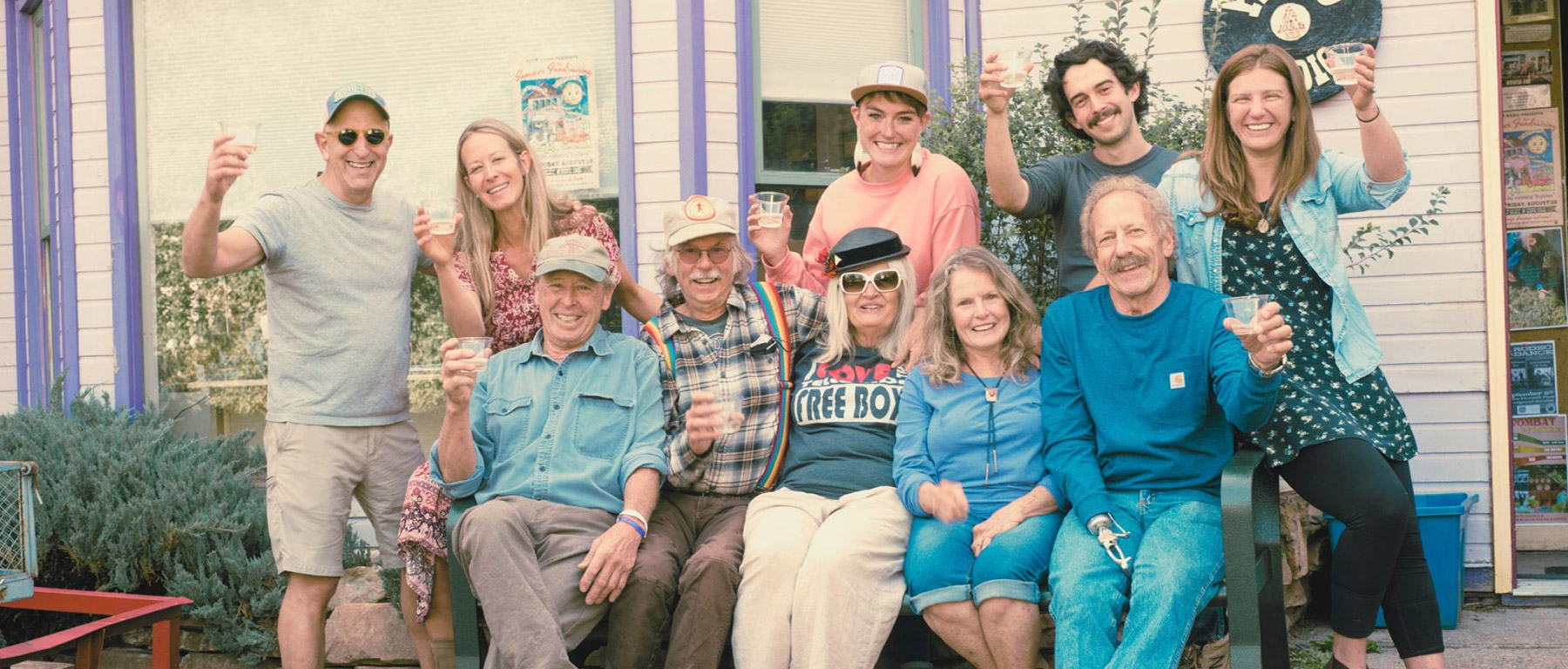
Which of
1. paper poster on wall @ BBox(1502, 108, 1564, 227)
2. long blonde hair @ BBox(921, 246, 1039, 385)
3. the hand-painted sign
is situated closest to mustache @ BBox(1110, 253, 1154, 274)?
long blonde hair @ BBox(921, 246, 1039, 385)

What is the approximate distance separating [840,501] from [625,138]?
2439mm

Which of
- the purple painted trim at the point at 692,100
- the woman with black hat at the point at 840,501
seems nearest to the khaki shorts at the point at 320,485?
the woman with black hat at the point at 840,501

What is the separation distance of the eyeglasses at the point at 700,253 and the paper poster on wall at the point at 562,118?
184 cm

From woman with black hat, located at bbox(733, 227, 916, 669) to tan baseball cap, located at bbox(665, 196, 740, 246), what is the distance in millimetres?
329

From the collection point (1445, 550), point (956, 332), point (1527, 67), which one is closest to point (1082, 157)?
point (956, 332)

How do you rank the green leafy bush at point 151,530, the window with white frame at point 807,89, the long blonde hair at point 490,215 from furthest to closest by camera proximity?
the window with white frame at point 807,89, the green leafy bush at point 151,530, the long blonde hair at point 490,215

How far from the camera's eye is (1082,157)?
12.6ft

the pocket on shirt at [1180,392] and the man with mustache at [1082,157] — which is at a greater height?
the man with mustache at [1082,157]

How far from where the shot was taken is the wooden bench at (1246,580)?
112 inches

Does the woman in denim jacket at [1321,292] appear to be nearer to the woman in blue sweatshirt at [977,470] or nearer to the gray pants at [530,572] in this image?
the woman in blue sweatshirt at [977,470]

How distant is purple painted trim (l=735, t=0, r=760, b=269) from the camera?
5289mm

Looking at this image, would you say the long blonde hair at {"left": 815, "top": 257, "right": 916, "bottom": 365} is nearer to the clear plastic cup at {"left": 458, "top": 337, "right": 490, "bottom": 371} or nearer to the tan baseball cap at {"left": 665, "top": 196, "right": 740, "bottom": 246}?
the tan baseball cap at {"left": 665, "top": 196, "right": 740, "bottom": 246}

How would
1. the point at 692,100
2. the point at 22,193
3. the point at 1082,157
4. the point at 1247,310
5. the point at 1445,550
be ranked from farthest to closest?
1. the point at 22,193
2. the point at 692,100
3. the point at 1445,550
4. the point at 1082,157
5. the point at 1247,310

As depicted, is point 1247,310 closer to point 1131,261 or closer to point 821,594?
point 1131,261
